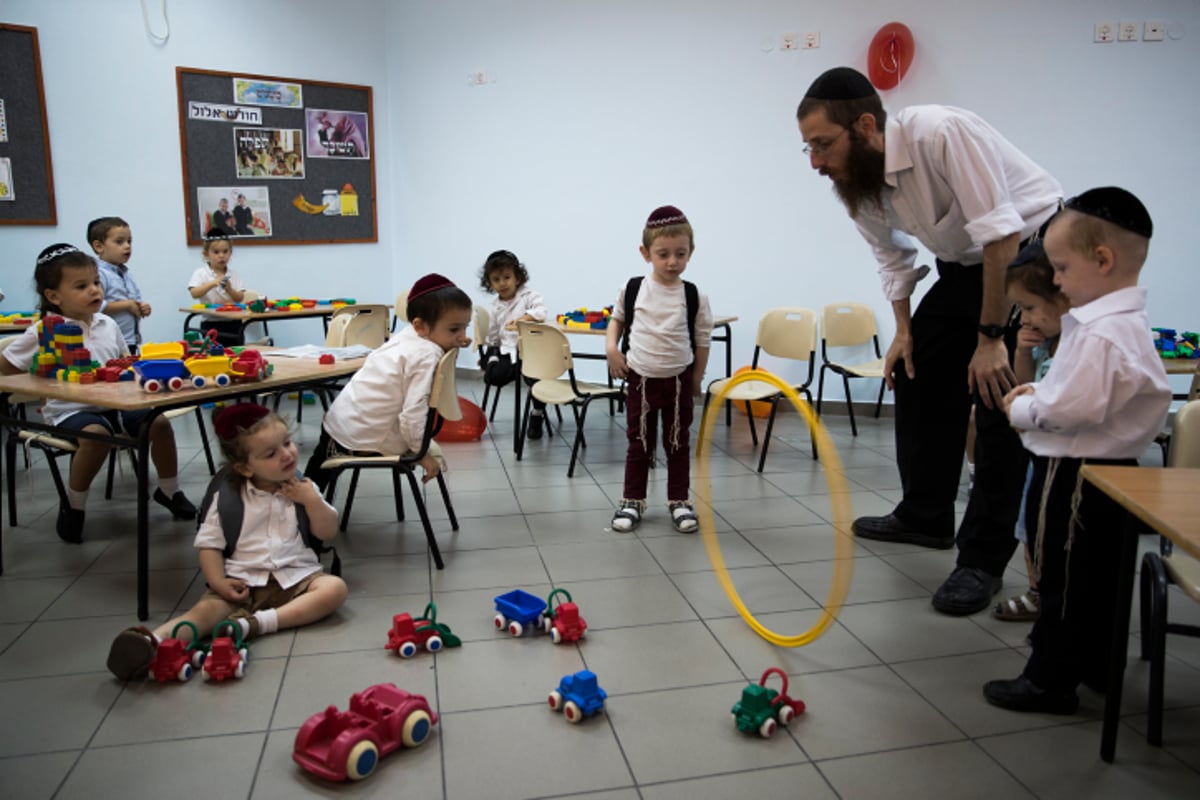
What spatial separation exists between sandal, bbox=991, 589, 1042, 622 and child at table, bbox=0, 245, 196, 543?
2975 millimetres

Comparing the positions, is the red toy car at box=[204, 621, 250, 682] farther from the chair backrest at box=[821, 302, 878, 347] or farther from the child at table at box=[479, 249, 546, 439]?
the chair backrest at box=[821, 302, 878, 347]

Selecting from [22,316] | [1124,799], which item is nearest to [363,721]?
[1124,799]

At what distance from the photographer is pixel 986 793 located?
182 cm

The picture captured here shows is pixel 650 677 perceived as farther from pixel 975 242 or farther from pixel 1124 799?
pixel 975 242

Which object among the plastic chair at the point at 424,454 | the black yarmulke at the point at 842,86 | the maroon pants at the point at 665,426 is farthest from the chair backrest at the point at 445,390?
the black yarmulke at the point at 842,86

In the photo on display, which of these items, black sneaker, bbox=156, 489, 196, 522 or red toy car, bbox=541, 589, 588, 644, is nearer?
red toy car, bbox=541, 589, 588, 644

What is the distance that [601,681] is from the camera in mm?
2291

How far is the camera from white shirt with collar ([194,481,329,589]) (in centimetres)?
255

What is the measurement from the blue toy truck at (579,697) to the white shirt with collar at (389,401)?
1.20m

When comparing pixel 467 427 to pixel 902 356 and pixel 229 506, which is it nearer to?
pixel 229 506

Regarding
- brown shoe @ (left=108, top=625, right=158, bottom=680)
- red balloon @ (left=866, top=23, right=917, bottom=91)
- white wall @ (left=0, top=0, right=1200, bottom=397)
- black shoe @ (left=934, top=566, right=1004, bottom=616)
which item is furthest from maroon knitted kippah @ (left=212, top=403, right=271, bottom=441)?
red balloon @ (left=866, top=23, right=917, bottom=91)

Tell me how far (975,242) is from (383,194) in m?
5.77

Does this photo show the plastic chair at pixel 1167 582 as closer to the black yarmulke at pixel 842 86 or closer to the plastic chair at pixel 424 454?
the black yarmulke at pixel 842 86

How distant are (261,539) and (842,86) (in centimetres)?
223
